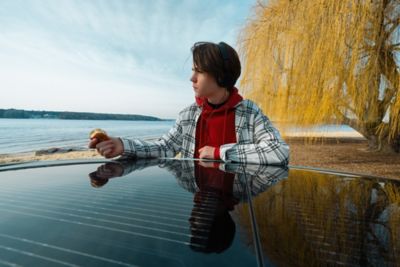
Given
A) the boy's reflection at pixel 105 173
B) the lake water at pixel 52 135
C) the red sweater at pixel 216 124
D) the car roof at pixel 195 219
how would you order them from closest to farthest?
1. the car roof at pixel 195 219
2. the boy's reflection at pixel 105 173
3. the red sweater at pixel 216 124
4. the lake water at pixel 52 135

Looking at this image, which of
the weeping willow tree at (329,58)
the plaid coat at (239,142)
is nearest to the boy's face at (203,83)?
the plaid coat at (239,142)

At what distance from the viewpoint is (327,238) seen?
63 centimetres

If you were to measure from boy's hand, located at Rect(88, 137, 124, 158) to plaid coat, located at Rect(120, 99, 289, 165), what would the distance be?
0.13 ft

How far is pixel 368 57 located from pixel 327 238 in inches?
206

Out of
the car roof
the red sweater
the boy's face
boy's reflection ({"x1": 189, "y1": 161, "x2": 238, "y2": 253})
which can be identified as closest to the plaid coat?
the red sweater

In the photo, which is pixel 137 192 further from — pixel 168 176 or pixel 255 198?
pixel 255 198

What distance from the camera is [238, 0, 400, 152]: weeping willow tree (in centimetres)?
447

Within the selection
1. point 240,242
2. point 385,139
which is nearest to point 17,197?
point 240,242

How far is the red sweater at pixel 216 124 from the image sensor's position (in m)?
1.80

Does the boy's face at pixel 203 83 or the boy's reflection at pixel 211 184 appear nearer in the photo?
the boy's reflection at pixel 211 184

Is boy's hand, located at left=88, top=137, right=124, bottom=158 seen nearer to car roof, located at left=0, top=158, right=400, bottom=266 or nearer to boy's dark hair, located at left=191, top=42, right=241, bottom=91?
car roof, located at left=0, top=158, right=400, bottom=266

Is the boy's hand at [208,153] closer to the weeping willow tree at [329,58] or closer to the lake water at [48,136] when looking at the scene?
the lake water at [48,136]

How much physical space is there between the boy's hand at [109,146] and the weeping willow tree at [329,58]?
14.4 ft

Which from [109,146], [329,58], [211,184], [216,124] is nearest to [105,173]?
[109,146]
